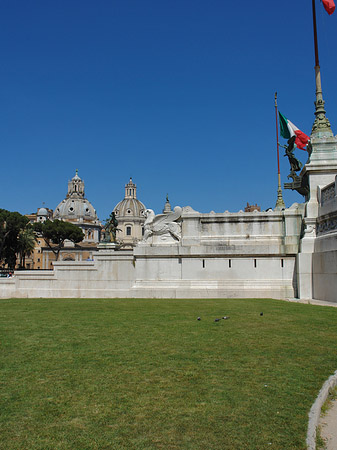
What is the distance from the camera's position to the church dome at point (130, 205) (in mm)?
166750

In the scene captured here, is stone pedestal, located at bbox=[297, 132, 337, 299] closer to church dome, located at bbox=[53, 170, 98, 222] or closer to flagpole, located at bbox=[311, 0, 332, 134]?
flagpole, located at bbox=[311, 0, 332, 134]

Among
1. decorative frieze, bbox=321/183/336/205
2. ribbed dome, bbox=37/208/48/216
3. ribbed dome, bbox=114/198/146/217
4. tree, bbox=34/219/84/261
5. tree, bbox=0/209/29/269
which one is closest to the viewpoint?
decorative frieze, bbox=321/183/336/205

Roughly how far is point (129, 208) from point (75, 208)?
2247 cm

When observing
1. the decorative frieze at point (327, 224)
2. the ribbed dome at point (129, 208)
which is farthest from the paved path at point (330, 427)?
the ribbed dome at point (129, 208)

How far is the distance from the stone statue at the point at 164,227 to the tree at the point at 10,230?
57.7 meters

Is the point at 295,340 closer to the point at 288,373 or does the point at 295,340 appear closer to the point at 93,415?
the point at 288,373

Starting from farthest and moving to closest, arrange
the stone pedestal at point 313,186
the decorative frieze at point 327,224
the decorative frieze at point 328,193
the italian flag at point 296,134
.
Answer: the italian flag at point 296,134, the stone pedestal at point 313,186, the decorative frieze at point 328,193, the decorative frieze at point 327,224

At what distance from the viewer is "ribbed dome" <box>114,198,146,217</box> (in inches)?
6565

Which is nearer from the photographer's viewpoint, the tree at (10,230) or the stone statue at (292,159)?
the stone statue at (292,159)

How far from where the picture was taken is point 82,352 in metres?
7.55

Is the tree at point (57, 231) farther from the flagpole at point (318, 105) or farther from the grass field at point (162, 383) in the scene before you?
the grass field at point (162, 383)

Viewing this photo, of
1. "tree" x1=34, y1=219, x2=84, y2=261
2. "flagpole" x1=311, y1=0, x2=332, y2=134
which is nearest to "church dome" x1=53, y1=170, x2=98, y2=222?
"tree" x1=34, y1=219, x2=84, y2=261

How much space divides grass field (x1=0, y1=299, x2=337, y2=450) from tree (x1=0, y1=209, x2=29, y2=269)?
221ft

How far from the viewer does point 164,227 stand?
65.4ft
